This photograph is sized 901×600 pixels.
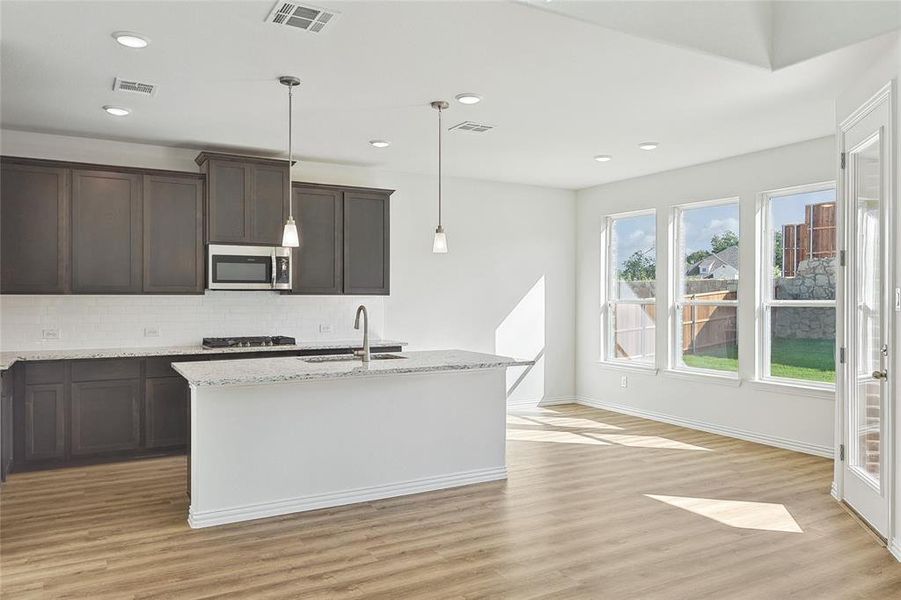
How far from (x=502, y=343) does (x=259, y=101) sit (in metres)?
4.31

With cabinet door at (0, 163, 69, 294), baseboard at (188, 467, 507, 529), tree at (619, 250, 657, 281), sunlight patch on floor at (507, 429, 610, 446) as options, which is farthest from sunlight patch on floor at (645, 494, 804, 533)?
cabinet door at (0, 163, 69, 294)

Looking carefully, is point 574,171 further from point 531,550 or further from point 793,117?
point 531,550

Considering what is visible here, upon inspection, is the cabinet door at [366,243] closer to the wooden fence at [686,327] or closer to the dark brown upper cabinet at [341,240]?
the dark brown upper cabinet at [341,240]

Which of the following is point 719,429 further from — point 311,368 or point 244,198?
point 244,198

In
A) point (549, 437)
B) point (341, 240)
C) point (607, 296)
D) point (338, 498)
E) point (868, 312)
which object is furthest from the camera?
point (607, 296)

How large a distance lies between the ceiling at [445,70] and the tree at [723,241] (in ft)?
3.51

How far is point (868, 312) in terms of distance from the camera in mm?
3982

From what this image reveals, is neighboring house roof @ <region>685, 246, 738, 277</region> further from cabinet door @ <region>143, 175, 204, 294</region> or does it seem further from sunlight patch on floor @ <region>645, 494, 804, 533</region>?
cabinet door @ <region>143, 175, 204, 294</region>

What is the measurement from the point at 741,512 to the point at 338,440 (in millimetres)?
2587

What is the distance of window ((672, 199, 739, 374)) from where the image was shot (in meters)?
6.66

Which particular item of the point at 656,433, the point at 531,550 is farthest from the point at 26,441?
the point at 656,433

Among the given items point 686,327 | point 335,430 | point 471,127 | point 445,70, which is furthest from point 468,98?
point 686,327

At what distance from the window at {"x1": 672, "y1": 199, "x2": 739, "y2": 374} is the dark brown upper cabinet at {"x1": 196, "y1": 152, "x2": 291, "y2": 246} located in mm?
4174

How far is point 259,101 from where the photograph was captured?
15.2 ft
